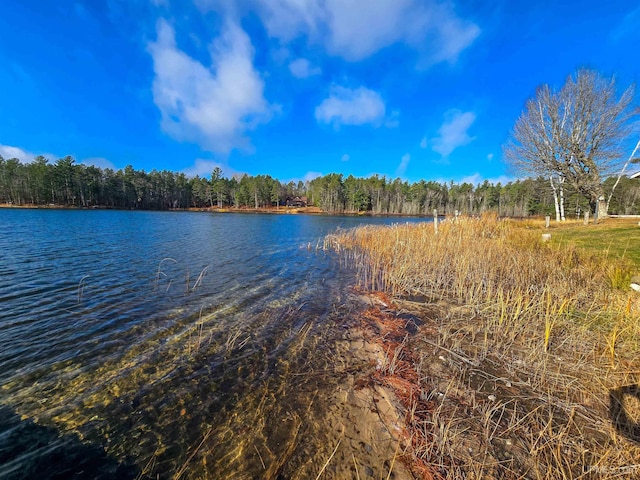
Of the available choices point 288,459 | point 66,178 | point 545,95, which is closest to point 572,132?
point 545,95

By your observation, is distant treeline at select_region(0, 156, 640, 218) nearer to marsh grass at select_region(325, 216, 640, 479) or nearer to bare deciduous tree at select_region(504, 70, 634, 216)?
bare deciduous tree at select_region(504, 70, 634, 216)

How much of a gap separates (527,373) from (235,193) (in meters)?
92.6

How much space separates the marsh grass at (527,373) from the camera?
2367mm

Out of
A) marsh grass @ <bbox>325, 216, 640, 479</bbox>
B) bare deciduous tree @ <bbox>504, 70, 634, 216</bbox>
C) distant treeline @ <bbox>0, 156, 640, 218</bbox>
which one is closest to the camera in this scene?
marsh grass @ <bbox>325, 216, 640, 479</bbox>

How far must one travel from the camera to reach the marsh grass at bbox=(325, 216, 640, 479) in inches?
93.2

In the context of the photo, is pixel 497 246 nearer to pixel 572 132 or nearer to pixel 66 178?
pixel 572 132

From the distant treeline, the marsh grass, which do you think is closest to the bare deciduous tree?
the marsh grass

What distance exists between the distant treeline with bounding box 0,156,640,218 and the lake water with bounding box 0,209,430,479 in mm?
72846

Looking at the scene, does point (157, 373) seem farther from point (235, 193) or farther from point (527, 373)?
point (235, 193)

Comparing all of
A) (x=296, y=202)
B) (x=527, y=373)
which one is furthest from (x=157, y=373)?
(x=296, y=202)

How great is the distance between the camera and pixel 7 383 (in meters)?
3.48

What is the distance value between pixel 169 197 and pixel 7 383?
313ft

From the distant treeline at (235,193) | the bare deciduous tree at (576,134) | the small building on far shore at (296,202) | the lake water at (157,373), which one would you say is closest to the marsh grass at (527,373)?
the lake water at (157,373)

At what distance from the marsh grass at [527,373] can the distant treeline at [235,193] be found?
67.0 meters
